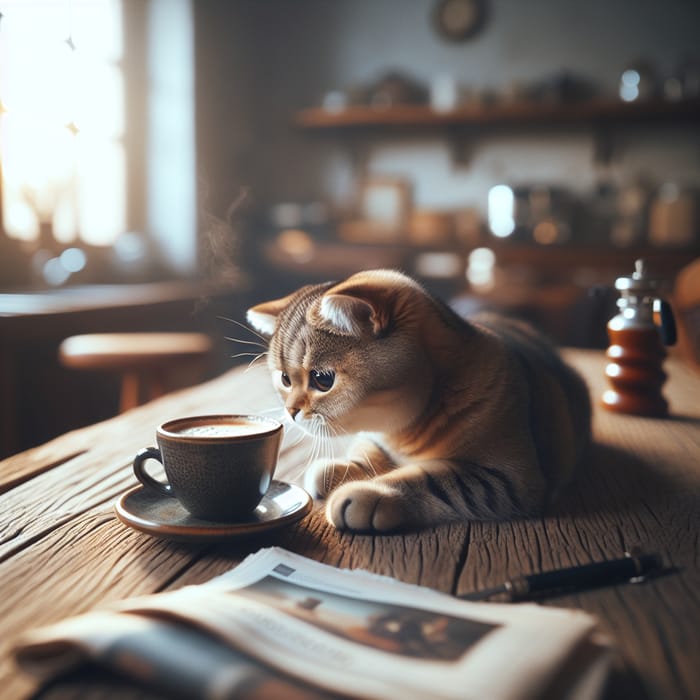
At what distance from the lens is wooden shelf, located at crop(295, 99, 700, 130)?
4109 mm

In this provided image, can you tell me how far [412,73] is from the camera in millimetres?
4691

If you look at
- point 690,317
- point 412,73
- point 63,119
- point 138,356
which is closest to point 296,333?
point 138,356

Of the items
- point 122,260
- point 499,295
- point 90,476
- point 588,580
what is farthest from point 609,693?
point 122,260

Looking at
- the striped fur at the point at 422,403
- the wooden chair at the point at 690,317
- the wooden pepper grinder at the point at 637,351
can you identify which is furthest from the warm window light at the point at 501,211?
the striped fur at the point at 422,403

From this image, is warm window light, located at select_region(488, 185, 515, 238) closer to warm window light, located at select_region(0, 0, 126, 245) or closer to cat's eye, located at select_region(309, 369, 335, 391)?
warm window light, located at select_region(0, 0, 126, 245)

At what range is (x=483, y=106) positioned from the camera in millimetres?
4355

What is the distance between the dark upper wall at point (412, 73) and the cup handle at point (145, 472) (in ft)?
12.5

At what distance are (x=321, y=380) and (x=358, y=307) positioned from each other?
0.11 metres

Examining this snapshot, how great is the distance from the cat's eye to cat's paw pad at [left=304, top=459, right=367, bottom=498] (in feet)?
0.30

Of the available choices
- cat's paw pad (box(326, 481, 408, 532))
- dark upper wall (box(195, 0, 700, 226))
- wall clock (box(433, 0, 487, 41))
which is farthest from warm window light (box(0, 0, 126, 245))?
cat's paw pad (box(326, 481, 408, 532))

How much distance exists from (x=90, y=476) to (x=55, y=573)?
317mm

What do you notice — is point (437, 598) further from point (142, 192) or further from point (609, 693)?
point (142, 192)

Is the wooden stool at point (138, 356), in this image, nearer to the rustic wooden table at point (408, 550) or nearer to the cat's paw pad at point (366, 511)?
the rustic wooden table at point (408, 550)

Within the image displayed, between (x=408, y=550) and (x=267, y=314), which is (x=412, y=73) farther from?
(x=408, y=550)
